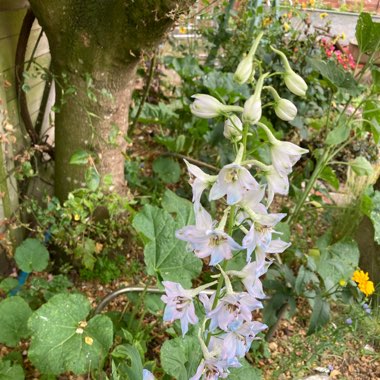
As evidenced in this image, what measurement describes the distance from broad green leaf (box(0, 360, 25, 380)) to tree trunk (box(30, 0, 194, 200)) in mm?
971

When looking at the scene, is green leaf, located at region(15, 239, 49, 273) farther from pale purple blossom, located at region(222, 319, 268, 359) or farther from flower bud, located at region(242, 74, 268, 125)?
flower bud, located at region(242, 74, 268, 125)

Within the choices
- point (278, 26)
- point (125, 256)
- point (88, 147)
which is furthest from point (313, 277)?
point (278, 26)

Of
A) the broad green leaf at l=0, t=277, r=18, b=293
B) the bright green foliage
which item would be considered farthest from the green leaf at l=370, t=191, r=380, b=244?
the broad green leaf at l=0, t=277, r=18, b=293

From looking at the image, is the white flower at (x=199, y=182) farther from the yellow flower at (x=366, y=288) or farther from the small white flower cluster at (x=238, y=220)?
the yellow flower at (x=366, y=288)

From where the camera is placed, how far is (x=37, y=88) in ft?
8.50

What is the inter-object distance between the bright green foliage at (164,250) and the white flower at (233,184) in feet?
2.56

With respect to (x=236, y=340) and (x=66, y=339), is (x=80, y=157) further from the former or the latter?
(x=236, y=340)

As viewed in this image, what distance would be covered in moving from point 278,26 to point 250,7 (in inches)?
10.8

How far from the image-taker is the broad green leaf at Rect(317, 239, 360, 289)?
2.01 meters

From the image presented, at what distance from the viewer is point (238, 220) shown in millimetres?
1117

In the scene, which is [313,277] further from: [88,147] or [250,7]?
[250,7]

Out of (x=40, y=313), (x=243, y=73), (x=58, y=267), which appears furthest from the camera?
(x=58, y=267)

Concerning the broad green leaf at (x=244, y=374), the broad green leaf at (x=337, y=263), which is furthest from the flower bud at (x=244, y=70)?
the broad green leaf at (x=337, y=263)

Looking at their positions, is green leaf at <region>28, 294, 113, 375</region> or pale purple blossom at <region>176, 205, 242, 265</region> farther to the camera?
green leaf at <region>28, 294, 113, 375</region>
